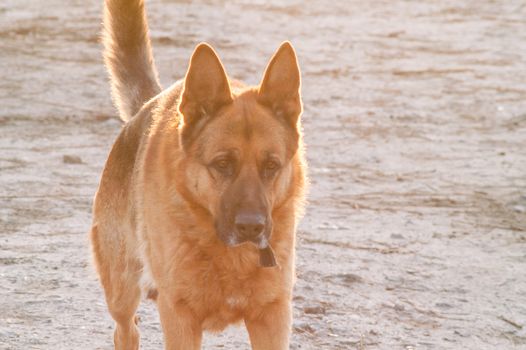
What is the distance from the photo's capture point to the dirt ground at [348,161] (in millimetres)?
6488

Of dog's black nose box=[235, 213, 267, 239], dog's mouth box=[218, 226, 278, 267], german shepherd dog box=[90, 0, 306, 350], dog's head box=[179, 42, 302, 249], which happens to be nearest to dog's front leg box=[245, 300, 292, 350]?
german shepherd dog box=[90, 0, 306, 350]

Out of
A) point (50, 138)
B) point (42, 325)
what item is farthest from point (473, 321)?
point (50, 138)

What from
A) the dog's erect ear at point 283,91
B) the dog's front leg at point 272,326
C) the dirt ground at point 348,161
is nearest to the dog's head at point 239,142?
the dog's erect ear at point 283,91

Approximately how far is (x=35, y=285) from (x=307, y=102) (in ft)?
17.9

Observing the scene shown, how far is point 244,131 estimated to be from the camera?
516 centimetres

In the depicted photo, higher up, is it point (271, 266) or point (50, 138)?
point (271, 266)

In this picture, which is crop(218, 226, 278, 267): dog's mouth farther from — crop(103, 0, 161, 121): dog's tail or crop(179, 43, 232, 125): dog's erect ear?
crop(103, 0, 161, 121): dog's tail

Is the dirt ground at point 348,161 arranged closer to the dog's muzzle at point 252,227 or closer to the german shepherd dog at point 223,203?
the german shepherd dog at point 223,203

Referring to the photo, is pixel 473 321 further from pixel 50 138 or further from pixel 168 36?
pixel 168 36

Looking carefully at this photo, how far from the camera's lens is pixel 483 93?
1212 cm

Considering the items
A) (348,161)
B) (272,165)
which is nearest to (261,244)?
(272,165)

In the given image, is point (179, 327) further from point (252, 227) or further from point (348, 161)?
point (348, 161)

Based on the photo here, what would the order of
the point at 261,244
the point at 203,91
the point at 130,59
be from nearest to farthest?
the point at 261,244, the point at 203,91, the point at 130,59

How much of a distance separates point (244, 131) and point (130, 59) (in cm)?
168
